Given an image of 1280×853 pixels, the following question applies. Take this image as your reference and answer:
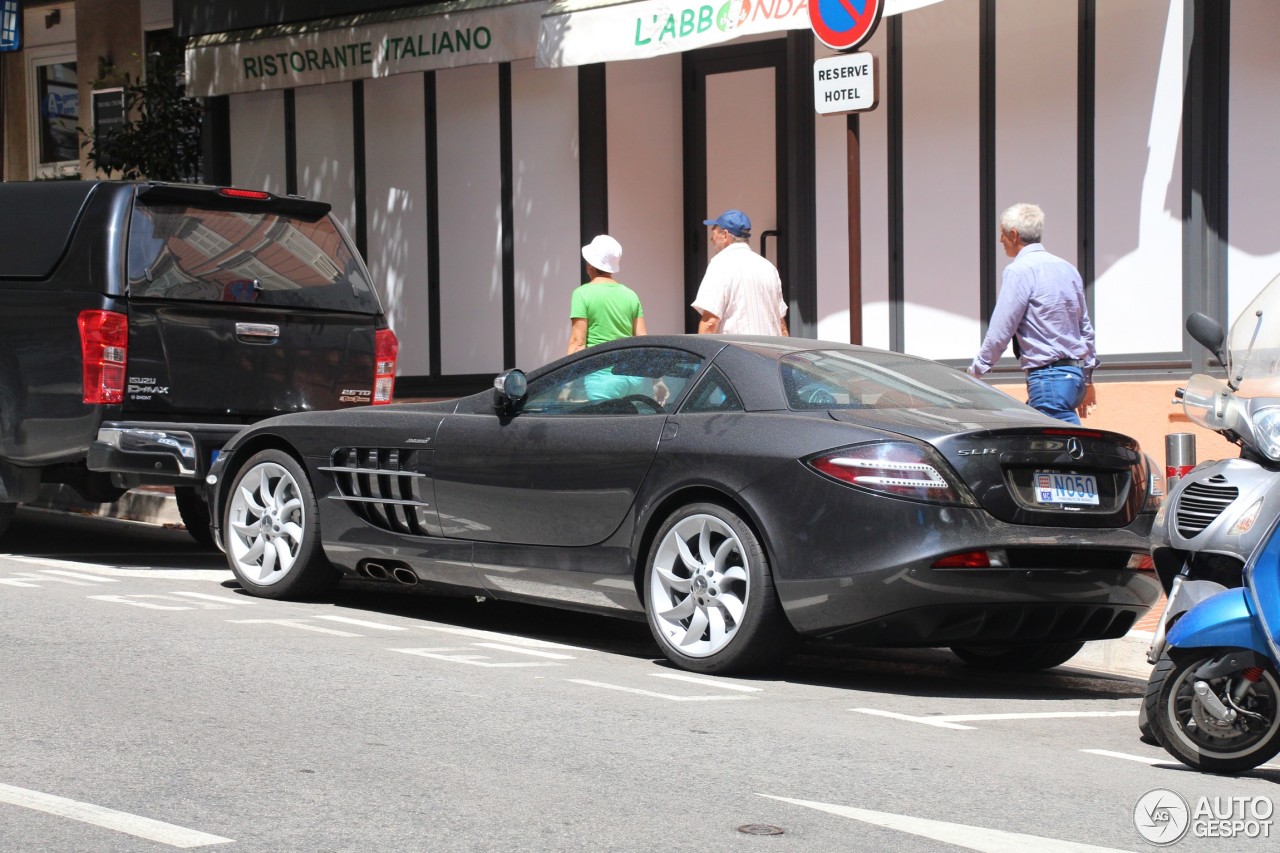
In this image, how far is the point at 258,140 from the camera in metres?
17.6

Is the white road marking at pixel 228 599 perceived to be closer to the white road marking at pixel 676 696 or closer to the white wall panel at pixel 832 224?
the white road marking at pixel 676 696

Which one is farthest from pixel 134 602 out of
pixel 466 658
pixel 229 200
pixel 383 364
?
pixel 229 200

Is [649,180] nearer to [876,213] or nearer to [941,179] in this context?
[876,213]

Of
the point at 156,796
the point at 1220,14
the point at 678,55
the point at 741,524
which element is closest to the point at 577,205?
the point at 678,55

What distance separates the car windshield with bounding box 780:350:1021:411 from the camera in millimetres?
7043

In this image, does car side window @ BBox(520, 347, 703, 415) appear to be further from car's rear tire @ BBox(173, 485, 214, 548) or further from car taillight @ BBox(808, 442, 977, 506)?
car's rear tire @ BBox(173, 485, 214, 548)

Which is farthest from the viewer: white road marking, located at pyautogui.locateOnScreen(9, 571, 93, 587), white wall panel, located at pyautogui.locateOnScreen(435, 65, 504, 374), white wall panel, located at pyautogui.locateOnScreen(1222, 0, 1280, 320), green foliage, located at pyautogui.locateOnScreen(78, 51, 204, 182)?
green foliage, located at pyautogui.locateOnScreen(78, 51, 204, 182)

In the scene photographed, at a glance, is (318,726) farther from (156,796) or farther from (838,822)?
(838,822)

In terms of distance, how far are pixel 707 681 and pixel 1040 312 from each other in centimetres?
372

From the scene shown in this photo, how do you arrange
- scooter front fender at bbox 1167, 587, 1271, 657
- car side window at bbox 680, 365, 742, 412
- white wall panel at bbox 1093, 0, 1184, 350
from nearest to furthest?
scooter front fender at bbox 1167, 587, 1271, 657
car side window at bbox 680, 365, 742, 412
white wall panel at bbox 1093, 0, 1184, 350

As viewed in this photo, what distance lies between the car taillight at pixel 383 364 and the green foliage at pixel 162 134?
9.33 metres

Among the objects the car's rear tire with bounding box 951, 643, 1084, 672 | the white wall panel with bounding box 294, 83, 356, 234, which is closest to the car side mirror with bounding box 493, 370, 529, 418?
the car's rear tire with bounding box 951, 643, 1084, 672

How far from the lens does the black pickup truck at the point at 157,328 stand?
31.0 feet

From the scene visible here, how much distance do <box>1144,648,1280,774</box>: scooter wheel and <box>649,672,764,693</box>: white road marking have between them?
1687 mm
